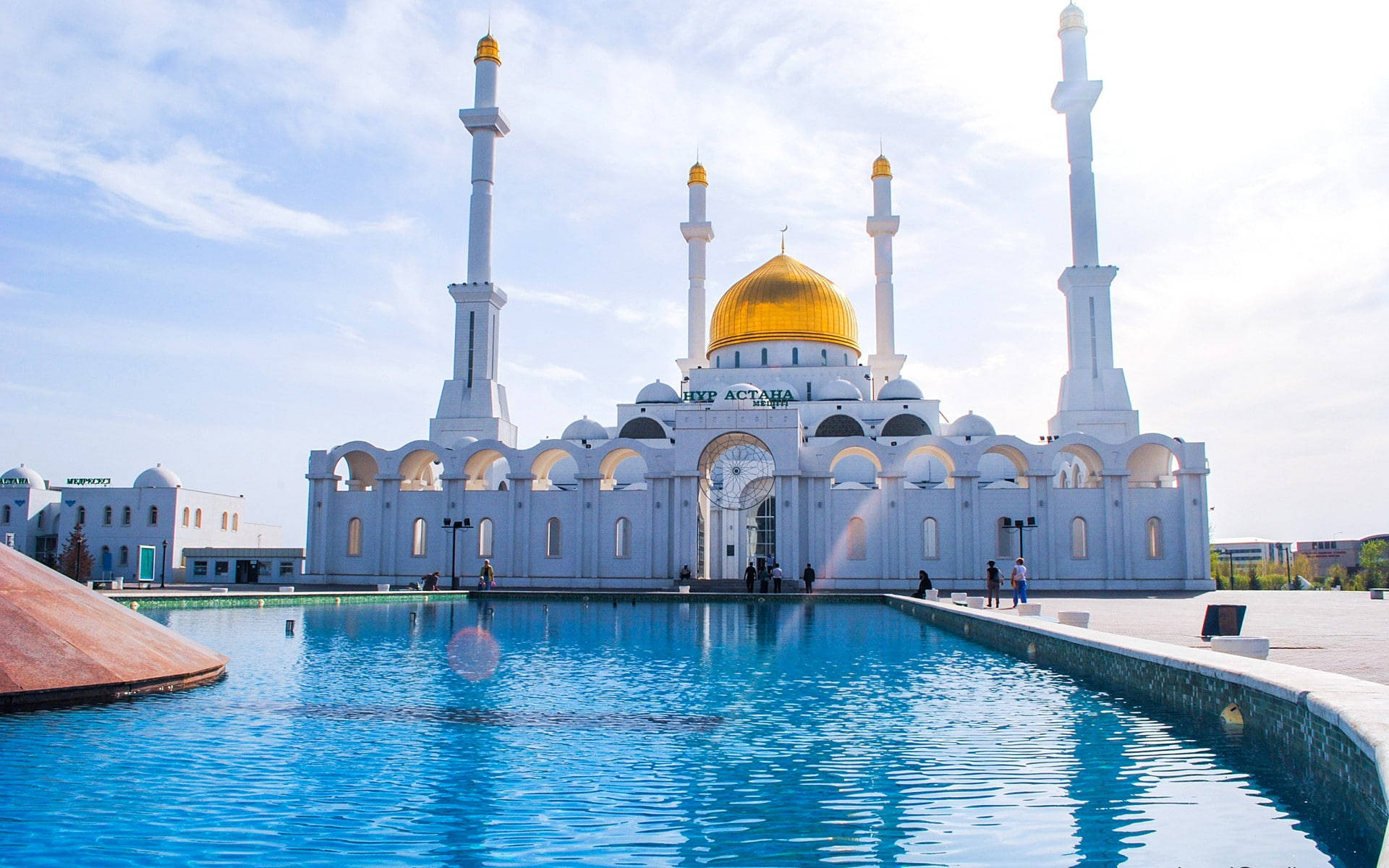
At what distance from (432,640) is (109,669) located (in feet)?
21.2

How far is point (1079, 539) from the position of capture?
3225 centimetres

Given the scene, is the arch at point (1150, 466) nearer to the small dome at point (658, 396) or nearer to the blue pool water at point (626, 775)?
the small dome at point (658, 396)

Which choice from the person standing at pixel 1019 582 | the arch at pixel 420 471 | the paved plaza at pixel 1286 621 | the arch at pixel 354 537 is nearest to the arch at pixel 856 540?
the paved plaza at pixel 1286 621

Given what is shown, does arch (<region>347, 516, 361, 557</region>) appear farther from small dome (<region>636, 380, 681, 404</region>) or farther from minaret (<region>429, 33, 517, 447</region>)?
small dome (<region>636, 380, 681, 404</region>)

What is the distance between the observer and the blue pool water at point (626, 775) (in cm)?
498

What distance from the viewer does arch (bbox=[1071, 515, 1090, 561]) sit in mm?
31969

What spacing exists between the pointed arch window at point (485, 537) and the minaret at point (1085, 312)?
18.6m

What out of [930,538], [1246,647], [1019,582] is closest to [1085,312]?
[930,538]

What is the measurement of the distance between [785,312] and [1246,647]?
3477 centimetres

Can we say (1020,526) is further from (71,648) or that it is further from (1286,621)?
(71,648)

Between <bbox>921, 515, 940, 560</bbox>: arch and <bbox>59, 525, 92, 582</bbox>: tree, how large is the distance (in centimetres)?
3087

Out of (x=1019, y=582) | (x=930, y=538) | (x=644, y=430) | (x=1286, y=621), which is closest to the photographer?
(x=1286, y=621)

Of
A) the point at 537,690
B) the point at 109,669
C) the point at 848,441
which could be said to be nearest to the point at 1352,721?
the point at 537,690

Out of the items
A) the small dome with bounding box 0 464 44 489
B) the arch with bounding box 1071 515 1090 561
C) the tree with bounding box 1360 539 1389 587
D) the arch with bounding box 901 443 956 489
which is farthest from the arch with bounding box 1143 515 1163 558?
the small dome with bounding box 0 464 44 489
